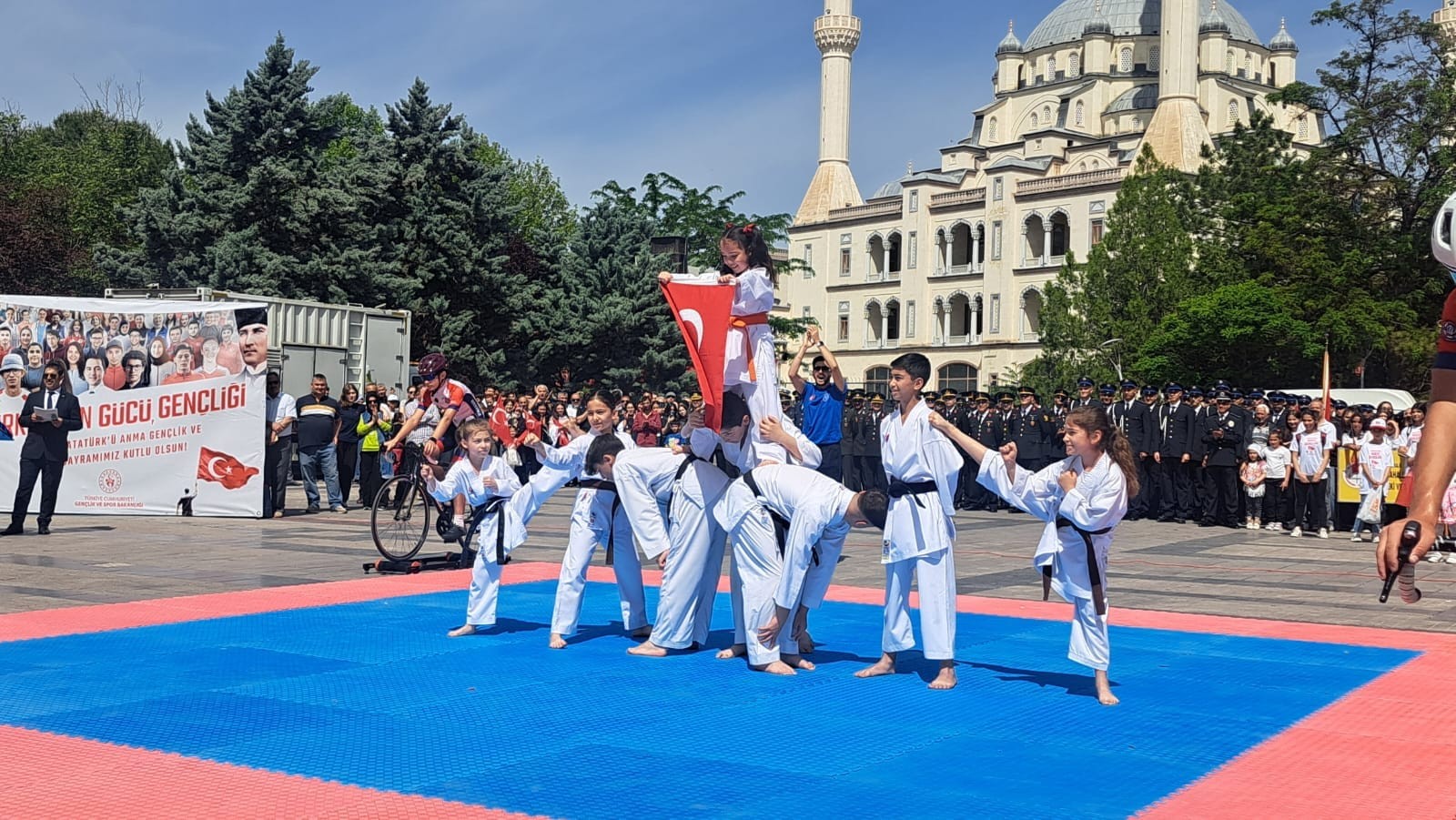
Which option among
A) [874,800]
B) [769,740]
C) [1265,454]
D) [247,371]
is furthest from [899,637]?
[1265,454]

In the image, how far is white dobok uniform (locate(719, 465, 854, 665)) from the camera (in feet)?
26.2

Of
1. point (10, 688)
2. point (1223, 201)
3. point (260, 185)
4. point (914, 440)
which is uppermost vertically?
point (1223, 201)

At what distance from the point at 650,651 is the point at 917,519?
6.39 feet

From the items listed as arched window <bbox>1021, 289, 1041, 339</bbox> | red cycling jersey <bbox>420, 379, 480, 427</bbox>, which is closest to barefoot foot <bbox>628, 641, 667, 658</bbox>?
red cycling jersey <bbox>420, 379, 480, 427</bbox>

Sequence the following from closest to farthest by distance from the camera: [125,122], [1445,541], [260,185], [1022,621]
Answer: [1022,621]
[1445,541]
[260,185]
[125,122]

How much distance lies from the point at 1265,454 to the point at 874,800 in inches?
653

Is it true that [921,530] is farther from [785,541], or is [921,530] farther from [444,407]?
[444,407]

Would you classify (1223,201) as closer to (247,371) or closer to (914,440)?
(247,371)

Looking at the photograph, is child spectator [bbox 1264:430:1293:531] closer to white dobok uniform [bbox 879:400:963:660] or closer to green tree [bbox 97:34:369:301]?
white dobok uniform [bbox 879:400:963:660]

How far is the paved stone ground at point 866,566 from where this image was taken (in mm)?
11016

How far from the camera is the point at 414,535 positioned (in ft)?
43.2

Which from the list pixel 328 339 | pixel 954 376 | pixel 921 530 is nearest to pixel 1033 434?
pixel 328 339

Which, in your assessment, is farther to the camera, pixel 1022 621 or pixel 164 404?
pixel 164 404

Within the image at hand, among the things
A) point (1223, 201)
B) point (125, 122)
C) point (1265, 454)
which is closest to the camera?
point (1265, 454)
